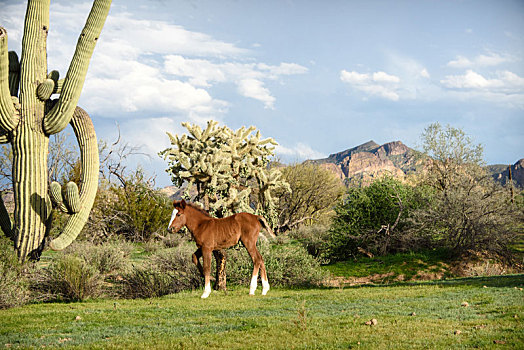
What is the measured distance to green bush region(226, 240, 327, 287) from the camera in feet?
46.1

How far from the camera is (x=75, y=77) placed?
1355 centimetres

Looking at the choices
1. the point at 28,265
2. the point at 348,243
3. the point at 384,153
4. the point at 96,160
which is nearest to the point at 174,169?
the point at 96,160

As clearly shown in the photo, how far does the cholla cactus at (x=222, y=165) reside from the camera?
12.9m

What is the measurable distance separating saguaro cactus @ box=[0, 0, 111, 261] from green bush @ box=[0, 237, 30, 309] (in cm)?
59

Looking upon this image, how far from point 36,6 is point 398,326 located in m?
13.2

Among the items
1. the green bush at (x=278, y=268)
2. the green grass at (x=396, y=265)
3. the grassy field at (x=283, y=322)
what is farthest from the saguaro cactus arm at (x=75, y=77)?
the green grass at (x=396, y=265)

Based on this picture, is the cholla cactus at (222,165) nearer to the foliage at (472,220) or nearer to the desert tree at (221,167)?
the desert tree at (221,167)

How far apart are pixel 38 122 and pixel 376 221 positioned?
1436 centimetres

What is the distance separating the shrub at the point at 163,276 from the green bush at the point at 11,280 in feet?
8.40

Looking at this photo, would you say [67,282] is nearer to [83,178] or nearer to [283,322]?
[83,178]

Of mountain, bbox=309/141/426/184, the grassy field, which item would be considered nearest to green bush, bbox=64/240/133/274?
the grassy field

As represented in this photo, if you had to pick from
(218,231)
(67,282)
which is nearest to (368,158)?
(218,231)

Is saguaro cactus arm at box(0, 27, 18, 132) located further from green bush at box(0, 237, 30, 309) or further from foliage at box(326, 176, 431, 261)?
foliage at box(326, 176, 431, 261)

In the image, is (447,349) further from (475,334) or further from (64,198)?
(64,198)
